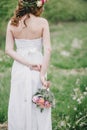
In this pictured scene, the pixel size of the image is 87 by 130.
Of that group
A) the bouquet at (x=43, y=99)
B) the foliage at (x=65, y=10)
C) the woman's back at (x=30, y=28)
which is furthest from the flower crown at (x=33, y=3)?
the foliage at (x=65, y=10)

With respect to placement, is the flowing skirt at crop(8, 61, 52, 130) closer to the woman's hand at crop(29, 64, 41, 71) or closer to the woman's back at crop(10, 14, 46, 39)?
the woman's hand at crop(29, 64, 41, 71)

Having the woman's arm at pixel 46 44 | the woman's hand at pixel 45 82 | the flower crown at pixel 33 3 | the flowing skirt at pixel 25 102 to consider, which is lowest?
the flowing skirt at pixel 25 102

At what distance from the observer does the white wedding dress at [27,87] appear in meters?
5.27

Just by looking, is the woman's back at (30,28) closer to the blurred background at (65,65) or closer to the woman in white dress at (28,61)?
the woman in white dress at (28,61)

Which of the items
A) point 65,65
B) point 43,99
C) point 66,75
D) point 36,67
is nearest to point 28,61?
point 36,67

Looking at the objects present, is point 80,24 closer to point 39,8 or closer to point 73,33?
point 73,33

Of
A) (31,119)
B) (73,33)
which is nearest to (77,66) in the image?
(73,33)

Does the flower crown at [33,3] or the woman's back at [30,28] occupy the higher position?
the flower crown at [33,3]

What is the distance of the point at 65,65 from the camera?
10883mm

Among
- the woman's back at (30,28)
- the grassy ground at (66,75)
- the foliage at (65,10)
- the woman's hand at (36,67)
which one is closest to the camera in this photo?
the woman's back at (30,28)

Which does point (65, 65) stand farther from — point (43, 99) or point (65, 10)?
point (43, 99)

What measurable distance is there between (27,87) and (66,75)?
15.6 feet

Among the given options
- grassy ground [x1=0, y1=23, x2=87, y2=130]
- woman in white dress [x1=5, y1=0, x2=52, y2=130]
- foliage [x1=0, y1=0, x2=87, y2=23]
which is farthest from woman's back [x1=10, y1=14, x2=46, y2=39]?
foliage [x1=0, y1=0, x2=87, y2=23]

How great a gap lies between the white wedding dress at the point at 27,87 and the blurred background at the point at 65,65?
850 millimetres
